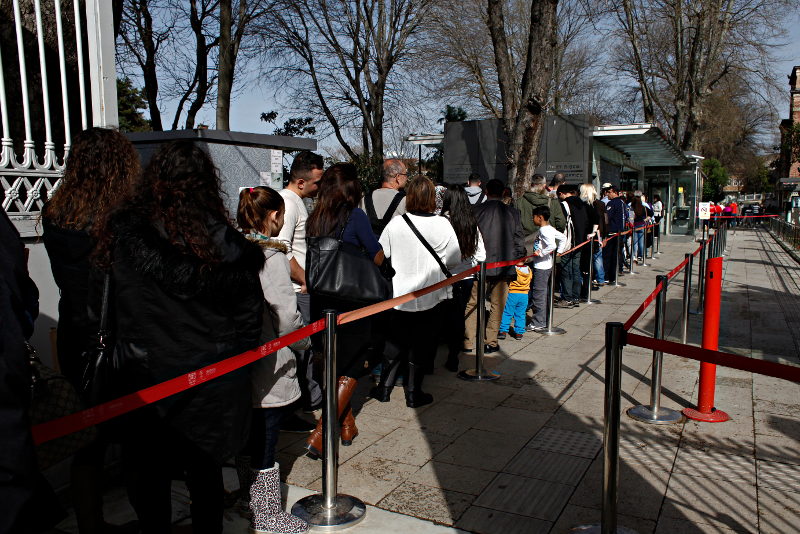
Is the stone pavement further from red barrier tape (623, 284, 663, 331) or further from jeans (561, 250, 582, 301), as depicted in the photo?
jeans (561, 250, 582, 301)

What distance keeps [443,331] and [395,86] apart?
1706 centimetres

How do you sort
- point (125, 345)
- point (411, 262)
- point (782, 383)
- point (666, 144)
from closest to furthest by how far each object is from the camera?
point (125, 345)
point (411, 262)
point (782, 383)
point (666, 144)

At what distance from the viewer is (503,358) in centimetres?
636

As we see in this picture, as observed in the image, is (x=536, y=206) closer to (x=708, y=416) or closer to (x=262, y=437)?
(x=708, y=416)

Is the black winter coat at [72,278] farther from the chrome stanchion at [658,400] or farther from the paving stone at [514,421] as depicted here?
the chrome stanchion at [658,400]

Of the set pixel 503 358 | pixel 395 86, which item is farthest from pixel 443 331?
pixel 395 86

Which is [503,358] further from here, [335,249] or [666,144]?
[666,144]

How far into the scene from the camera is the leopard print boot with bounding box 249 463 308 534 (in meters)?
2.95

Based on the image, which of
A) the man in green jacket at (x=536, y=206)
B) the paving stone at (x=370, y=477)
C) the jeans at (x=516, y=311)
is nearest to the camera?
the paving stone at (x=370, y=477)

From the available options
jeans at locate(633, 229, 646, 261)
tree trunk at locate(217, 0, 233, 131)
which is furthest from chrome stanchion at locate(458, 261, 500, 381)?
jeans at locate(633, 229, 646, 261)

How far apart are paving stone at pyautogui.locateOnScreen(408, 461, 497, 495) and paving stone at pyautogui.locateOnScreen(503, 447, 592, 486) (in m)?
0.19

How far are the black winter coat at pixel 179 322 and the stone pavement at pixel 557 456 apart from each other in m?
1.00

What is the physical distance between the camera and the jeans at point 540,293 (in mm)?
7507

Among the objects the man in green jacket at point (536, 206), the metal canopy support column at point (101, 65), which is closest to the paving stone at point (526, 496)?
the metal canopy support column at point (101, 65)
